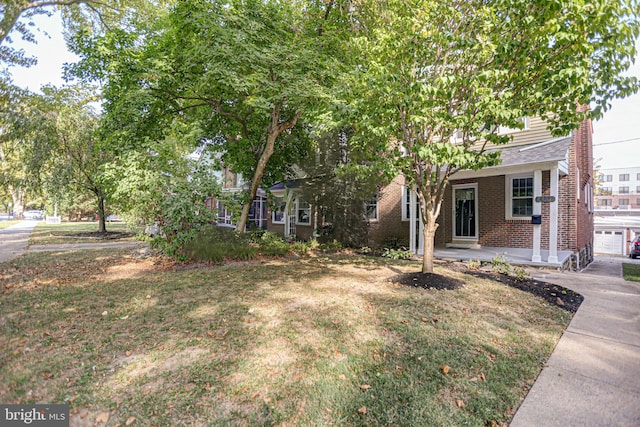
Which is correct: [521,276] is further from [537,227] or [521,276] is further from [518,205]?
[518,205]

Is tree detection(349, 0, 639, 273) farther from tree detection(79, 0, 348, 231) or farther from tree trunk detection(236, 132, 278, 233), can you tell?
tree trunk detection(236, 132, 278, 233)

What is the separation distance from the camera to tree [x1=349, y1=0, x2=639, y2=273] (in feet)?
14.0

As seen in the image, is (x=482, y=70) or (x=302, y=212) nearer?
(x=482, y=70)

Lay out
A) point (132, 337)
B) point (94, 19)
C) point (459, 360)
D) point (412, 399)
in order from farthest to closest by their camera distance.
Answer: point (94, 19) < point (132, 337) < point (459, 360) < point (412, 399)

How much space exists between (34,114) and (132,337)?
491 inches

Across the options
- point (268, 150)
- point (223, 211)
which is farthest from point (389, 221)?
point (223, 211)

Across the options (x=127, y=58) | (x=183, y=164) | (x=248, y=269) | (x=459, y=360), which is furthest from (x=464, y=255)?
(x=127, y=58)

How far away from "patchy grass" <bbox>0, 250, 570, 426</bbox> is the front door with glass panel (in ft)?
20.4

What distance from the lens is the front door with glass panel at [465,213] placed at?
1191cm

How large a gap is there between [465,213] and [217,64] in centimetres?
1000

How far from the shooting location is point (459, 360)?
332cm

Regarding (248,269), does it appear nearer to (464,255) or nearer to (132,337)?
(132,337)

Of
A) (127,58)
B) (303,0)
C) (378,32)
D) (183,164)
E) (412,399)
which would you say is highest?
(303,0)

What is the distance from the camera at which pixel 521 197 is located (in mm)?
10680
